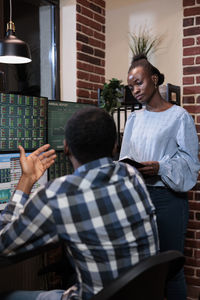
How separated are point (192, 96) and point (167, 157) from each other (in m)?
1.08

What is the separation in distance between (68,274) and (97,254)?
4.26 feet

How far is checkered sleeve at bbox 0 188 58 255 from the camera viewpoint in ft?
3.48

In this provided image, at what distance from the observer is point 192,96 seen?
291 cm

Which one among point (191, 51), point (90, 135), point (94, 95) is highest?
point (191, 51)

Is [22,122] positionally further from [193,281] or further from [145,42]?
[193,281]

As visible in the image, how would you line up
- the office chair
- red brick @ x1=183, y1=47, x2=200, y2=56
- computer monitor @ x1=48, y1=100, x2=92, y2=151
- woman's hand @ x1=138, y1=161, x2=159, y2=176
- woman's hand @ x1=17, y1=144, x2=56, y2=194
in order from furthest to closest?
red brick @ x1=183, y1=47, x2=200, y2=56 → computer monitor @ x1=48, y1=100, x2=92, y2=151 → woman's hand @ x1=138, y1=161, x2=159, y2=176 → woman's hand @ x1=17, y1=144, x2=56, y2=194 → the office chair

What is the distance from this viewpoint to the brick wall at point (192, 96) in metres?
2.86

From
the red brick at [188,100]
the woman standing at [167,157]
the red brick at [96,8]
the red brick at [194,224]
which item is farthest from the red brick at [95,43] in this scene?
the red brick at [194,224]

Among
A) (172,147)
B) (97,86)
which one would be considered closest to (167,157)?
(172,147)

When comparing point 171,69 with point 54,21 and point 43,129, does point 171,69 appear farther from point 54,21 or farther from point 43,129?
point 43,129

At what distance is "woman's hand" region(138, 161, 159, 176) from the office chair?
86cm

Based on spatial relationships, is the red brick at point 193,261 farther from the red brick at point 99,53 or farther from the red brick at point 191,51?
the red brick at point 99,53

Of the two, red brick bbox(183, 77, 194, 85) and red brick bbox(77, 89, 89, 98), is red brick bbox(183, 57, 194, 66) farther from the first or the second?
red brick bbox(77, 89, 89, 98)

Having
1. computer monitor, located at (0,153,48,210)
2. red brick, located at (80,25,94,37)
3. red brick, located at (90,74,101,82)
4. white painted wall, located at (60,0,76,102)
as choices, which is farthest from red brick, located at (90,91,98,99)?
computer monitor, located at (0,153,48,210)
